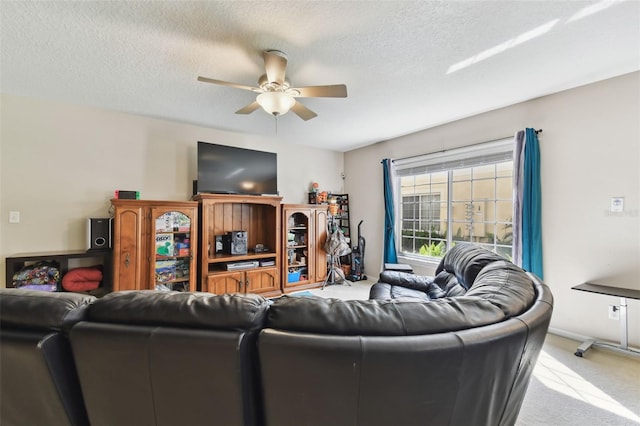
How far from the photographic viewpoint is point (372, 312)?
0.89 meters

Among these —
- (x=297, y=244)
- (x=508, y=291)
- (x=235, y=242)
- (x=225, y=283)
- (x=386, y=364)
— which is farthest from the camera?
(x=297, y=244)

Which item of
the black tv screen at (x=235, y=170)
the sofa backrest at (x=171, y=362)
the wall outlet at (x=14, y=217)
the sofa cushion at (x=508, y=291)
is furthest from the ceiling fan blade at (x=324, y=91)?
the wall outlet at (x=14, y=217)

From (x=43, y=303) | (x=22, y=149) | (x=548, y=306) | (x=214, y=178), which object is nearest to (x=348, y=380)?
(x=548, y=306)

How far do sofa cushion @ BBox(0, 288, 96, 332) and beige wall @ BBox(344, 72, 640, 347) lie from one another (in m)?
3.90

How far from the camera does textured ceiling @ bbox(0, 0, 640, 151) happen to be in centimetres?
164

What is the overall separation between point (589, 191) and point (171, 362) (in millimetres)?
3670

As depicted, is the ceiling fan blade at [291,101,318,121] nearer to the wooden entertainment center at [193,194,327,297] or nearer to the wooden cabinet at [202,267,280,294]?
the wooden entertainment center at [193,194,327,297]

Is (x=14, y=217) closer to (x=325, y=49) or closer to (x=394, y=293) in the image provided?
(x=325, y=49)

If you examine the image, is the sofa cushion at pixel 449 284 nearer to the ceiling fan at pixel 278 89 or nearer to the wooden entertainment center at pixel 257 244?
the ceiling fan at pixel 278 89

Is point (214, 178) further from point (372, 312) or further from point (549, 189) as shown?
point (549, 189)

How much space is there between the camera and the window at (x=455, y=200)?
329 cm

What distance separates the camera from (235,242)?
3828 mm

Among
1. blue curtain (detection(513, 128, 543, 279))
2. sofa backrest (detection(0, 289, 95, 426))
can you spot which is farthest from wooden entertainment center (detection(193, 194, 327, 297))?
blue curtain (detection(513, 128, 543, 279))

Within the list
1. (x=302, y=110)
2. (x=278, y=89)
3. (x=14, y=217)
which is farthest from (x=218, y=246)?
(x=278, y=89)
